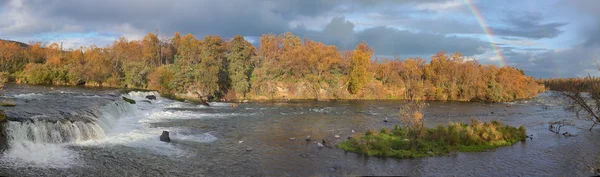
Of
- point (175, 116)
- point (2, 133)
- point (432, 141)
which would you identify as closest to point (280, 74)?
point (175, 116)

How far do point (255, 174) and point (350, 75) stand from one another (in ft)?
211

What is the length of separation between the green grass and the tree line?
44.5m

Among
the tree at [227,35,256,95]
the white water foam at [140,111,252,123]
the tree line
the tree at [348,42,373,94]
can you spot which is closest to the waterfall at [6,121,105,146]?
the white water foam at [140,111,252,123]

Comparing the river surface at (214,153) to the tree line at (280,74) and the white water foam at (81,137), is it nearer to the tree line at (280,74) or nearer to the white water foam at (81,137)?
the white water foam at (81,137)

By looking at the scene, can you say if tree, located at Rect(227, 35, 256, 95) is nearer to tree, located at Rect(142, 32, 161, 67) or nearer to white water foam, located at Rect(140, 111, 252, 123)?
white water foam, located at Rect(140, 111, 252, 123)

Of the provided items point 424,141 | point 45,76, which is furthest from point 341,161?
point 45,76

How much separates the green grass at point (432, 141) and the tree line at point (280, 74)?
44511 mm

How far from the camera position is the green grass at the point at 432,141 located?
2291 cm

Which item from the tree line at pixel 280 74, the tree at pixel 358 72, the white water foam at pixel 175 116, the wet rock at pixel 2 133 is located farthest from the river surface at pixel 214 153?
the tree at pixel 358 72

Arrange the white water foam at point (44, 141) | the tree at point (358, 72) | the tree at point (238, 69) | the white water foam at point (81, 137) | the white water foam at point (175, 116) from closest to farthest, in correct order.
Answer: the white water foam at point (44, 141), the white water foam at point (81, 137), the white water foam at point (175, 116), the tree at point (238, 69), the tree at point (358, 72)

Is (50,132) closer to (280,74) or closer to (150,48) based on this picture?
(280,74)

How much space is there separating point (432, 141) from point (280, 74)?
5780 cm

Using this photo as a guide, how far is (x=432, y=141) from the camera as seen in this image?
82.0 ft

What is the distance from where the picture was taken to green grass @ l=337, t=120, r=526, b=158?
2291cm
